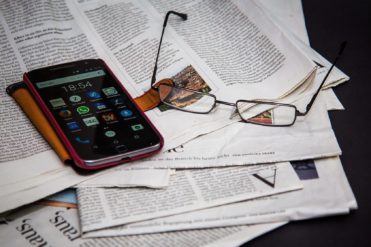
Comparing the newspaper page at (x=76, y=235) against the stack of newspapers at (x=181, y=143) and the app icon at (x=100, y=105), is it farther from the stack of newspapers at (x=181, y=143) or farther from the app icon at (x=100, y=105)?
the app icon at (x=100, y=105)

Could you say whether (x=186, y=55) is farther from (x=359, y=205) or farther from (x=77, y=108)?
(x=359, y=205)

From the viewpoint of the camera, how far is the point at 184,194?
1.75 feet

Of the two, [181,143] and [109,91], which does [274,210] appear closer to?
[181,143]

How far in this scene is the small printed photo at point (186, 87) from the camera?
0.65 m

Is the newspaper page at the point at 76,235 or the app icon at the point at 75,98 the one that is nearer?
the newspaper page at the point at 76,235

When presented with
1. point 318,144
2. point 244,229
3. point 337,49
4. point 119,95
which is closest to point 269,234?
point 244,229

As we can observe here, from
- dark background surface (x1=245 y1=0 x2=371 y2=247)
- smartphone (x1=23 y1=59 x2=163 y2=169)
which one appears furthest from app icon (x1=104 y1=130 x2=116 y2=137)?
dark background surface (x1=245 y1=0 x2=371 y2=247)

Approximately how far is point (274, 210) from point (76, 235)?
0.22 meters

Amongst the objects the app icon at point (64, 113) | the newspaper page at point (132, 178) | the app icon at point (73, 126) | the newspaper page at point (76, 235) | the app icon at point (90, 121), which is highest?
the app icon at point (64, 113)

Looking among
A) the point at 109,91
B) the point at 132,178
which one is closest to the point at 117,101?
the point at 109,91

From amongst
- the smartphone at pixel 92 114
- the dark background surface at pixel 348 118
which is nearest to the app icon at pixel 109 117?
the smartphone at pixel 92 114

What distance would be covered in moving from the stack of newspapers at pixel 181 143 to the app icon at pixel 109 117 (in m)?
0.06

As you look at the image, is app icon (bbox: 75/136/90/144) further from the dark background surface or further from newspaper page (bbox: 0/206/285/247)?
the dark background surface

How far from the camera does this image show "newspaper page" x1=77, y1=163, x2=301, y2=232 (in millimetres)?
503
